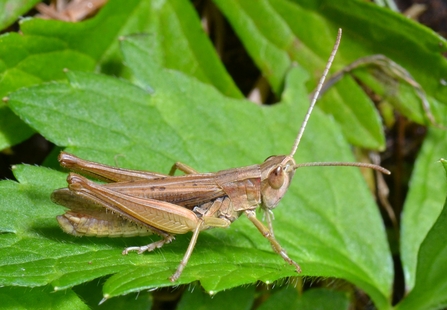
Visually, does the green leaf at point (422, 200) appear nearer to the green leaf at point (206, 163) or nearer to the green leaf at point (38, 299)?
the green leaf at point (206, 163)

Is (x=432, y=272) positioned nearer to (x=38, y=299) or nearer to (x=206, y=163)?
(x=206, y=163)

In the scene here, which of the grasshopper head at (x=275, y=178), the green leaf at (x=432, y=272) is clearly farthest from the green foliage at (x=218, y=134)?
the grasshopper head at (x=275, y=178)

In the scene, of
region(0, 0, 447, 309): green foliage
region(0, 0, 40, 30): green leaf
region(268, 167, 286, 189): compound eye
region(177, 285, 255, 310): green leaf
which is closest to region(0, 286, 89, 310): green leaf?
region(0, 0, 447, 309): green foliage

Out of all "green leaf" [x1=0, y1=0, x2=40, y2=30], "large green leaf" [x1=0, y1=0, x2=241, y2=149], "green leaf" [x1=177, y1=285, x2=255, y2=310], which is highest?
"green leaf" [x1=0, y1=0, x2=40, y2=30]

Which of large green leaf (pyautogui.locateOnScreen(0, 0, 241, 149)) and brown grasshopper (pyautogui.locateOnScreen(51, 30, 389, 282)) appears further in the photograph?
large green leaf (pyautogui.locateOnScreen(0, 0, 241, 149))

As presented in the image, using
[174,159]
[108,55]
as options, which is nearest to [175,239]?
[174,159]

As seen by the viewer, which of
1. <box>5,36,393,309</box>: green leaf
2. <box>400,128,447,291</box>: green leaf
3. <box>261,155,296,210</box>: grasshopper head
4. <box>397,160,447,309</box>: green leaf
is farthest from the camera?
<box>400,128,447,291</box>: green leaf

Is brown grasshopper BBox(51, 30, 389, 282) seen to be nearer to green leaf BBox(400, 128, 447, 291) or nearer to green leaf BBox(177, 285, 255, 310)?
green leaf BBox(177, 285, 255, 310)
